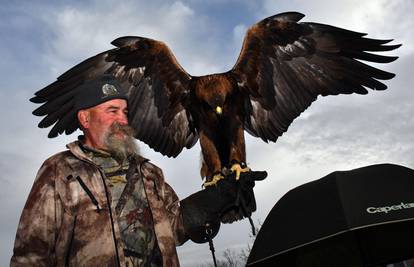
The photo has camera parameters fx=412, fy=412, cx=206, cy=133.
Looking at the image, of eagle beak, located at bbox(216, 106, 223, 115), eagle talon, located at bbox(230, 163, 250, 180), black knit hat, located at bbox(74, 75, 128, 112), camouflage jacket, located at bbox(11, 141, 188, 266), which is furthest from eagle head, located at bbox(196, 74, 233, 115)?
camouflage jacket, located at bbox(11, 141, 188, 266)

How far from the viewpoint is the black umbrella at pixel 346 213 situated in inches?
93.8

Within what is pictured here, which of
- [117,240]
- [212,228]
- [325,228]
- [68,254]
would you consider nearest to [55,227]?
[68,254]

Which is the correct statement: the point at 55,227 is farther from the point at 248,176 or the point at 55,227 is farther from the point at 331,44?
the point at 331,44

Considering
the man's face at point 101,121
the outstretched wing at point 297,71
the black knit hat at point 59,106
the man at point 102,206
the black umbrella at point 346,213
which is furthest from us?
the outstretched wing at point 297,71

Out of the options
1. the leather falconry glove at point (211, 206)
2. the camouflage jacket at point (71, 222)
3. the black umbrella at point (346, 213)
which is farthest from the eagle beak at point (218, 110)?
the camouflage jacket at point (71, 222)

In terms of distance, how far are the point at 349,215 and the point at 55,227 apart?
5.83 ft

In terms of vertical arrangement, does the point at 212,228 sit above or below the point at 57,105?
below

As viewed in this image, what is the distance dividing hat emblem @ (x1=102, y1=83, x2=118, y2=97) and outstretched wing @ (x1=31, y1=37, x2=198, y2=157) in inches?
94.4

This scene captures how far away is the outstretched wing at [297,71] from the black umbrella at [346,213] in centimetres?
301

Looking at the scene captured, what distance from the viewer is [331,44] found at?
6.22 metres

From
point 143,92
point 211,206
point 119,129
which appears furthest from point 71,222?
point 143,92

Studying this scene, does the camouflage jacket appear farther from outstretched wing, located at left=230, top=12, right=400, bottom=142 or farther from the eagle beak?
outstretched wing, located at left=230, top=12, right=400, bottom=142

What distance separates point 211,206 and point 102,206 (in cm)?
93

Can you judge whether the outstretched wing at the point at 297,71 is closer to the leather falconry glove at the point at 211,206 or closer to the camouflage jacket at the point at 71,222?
the leather falconry glove at the point at 211,206
